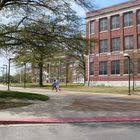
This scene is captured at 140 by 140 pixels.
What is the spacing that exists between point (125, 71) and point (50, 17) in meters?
42.8

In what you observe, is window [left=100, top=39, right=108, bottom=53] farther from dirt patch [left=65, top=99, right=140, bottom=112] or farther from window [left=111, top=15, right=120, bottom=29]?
dirt patch [left=65, top=99, right=140, bottom=112]

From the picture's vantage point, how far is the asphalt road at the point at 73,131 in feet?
47.2

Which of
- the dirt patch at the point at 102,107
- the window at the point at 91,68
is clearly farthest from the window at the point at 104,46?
the dirt patch at the point at 102,107

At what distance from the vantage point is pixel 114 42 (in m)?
74.1

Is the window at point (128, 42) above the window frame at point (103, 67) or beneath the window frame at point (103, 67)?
above

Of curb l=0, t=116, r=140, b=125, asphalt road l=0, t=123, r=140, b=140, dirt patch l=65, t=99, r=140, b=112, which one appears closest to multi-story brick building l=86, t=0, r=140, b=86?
dirt patch l=65, t=99, r=140, b=112

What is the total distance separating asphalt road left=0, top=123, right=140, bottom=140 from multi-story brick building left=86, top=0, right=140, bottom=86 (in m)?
49.3

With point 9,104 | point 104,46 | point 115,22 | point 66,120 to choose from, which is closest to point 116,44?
point 104,46

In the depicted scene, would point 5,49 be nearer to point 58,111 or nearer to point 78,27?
point 78,27

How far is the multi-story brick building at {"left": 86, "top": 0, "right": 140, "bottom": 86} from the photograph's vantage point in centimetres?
6957

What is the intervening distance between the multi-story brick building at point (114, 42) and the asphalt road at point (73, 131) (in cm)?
4930

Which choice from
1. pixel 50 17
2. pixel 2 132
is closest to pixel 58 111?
pixel 2 132

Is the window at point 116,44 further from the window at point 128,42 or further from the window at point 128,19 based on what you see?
the window at point 128,19

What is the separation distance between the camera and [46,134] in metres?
15.0
